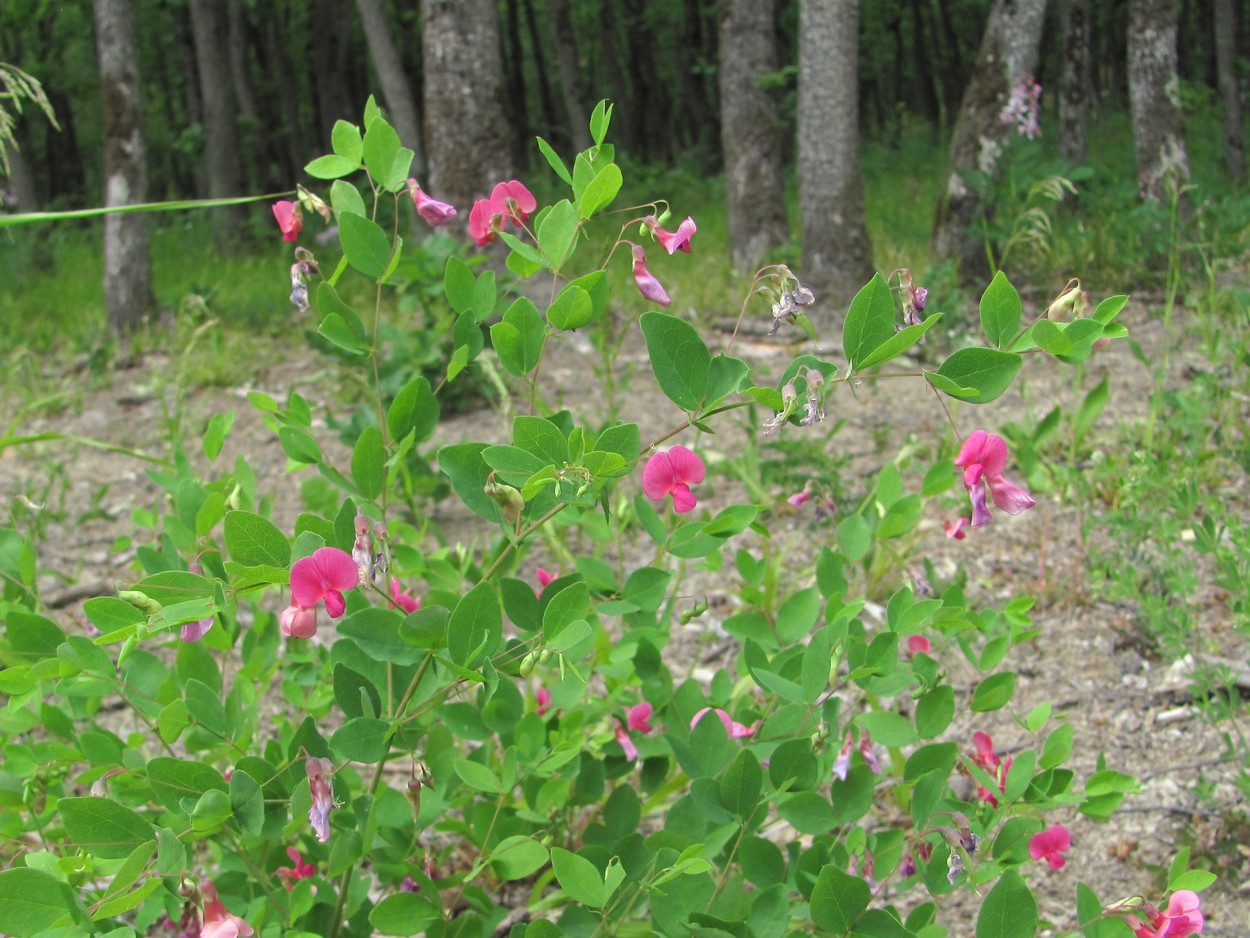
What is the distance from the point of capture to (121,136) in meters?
5.86

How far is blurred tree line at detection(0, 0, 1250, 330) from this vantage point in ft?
17.8

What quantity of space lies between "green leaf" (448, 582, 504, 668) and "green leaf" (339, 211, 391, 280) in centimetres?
41

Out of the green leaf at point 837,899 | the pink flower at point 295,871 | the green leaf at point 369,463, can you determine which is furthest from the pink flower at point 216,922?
the green leaf at point 837,899

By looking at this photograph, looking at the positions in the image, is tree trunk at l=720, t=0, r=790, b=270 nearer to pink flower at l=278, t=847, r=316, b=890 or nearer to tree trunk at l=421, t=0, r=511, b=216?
tree trunk at l=421, t=0, r=511, b=216

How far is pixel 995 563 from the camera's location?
2969mm

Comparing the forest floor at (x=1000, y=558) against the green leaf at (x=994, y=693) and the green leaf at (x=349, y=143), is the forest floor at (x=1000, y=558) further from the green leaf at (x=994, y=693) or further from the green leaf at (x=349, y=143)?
the green leaf at (x=349, y=143)

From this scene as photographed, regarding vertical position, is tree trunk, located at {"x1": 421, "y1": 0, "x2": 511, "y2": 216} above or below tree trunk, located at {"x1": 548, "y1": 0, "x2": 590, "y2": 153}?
below

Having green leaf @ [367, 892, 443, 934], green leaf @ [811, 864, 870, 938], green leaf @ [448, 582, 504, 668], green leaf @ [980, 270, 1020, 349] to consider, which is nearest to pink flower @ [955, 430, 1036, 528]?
green leaf @ [980, 270, 1020, 349]

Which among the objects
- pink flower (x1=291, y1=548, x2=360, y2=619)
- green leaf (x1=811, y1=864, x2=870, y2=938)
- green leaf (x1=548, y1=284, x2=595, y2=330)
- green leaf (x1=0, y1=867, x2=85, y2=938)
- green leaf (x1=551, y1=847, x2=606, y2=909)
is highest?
green leaf (x1=548, y1=284, x2=595, y2=330)

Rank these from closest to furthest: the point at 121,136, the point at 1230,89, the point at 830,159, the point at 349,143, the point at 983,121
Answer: the point at 349,143 → the point at 983,121 → the point at 830,159 → the point at 121,136 → the point at 1230,89

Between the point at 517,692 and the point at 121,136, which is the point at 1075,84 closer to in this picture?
the point at 121,136

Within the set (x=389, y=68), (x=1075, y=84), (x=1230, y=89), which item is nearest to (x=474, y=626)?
(x=389, y=68)

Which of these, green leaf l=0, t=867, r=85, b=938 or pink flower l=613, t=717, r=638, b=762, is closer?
green leaf l=0, t=867, r=85, b=938

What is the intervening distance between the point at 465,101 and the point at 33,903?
4570 mm
